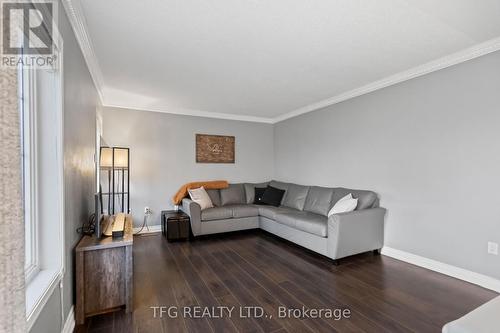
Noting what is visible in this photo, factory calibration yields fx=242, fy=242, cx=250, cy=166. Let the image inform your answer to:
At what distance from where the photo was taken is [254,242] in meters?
4.02

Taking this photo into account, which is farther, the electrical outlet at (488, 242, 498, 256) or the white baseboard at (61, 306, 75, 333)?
the electrical outlet at (488, 242, 498, 256)

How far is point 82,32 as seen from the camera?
2.16m

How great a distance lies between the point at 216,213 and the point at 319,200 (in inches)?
71.1

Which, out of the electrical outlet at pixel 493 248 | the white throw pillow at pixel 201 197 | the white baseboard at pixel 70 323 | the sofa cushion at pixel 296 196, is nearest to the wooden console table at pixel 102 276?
the white baseboard at pixel 70 323

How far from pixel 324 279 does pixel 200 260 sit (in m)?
1.58

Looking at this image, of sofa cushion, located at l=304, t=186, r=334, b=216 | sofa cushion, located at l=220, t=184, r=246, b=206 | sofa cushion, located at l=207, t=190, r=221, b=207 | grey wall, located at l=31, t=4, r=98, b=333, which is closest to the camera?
grey wall, located at l=31, t=4, r=98, b=333

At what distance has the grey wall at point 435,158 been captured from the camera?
253 cm

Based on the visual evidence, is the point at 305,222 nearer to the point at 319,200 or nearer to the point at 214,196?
the point at 319,200

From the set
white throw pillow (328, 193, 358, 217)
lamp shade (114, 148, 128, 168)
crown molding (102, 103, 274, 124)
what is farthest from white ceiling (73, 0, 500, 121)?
white throw pillow (328, 193, 358, 217)

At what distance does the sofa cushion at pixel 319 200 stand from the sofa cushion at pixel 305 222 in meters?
0.22

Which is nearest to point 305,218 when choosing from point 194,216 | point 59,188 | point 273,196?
point 273,196

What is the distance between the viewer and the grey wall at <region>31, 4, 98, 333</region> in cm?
155

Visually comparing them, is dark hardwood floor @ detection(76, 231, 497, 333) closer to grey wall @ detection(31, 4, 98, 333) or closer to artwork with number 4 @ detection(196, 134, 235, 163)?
grey wall @ detection(31, 4, 98, 333)

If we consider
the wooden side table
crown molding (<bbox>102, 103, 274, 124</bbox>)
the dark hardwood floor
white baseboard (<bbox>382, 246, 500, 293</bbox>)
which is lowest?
the dark hardwood floor
